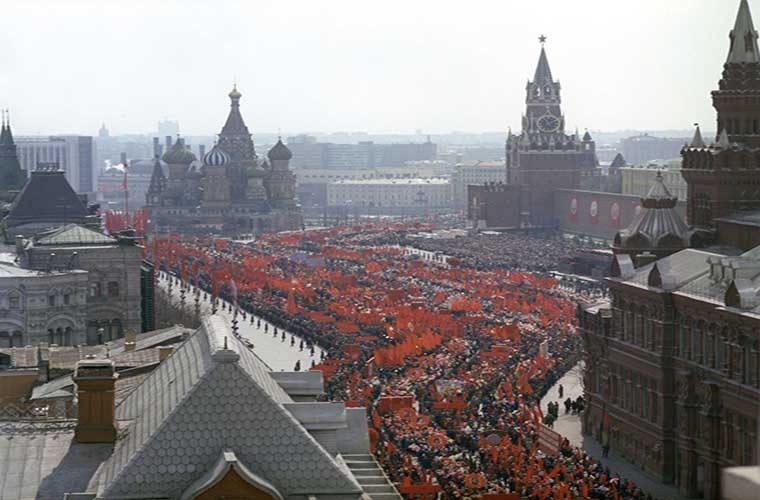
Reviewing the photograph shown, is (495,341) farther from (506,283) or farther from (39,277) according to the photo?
(506,283)

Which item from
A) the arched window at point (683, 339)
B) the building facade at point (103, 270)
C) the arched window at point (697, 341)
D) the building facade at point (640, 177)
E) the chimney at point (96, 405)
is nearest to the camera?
the chimney at point (96, 405)

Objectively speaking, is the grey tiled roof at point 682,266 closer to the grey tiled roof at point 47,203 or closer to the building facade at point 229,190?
the grey tiled roof at point 47,203

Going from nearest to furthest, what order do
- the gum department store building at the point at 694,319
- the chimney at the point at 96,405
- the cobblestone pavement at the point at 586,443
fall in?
the chimney at the point at 96,405 → the gum department store building at the point at 694,319 → the cobblestone pavement at the point at 586,443

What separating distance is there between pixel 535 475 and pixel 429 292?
54480 mm

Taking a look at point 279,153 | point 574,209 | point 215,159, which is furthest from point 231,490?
point 279,153

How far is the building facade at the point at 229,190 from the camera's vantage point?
167375mm

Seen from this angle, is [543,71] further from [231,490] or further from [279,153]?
[231,490]

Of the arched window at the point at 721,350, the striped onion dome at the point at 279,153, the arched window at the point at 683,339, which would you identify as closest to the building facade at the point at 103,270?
the arched window at the point at 683,339

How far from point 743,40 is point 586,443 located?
514 inches

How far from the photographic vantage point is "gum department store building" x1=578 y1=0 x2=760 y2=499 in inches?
1540

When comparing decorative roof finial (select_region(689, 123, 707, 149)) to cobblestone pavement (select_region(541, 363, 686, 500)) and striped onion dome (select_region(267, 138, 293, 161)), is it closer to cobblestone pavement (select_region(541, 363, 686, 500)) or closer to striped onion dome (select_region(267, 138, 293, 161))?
cobblestone pavement (select_region(541, 363, 686, 500))

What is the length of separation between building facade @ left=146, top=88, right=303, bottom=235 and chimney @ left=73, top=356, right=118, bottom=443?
468ft

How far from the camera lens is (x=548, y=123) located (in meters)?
156

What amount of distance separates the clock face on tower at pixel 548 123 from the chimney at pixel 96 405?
137173 mm
